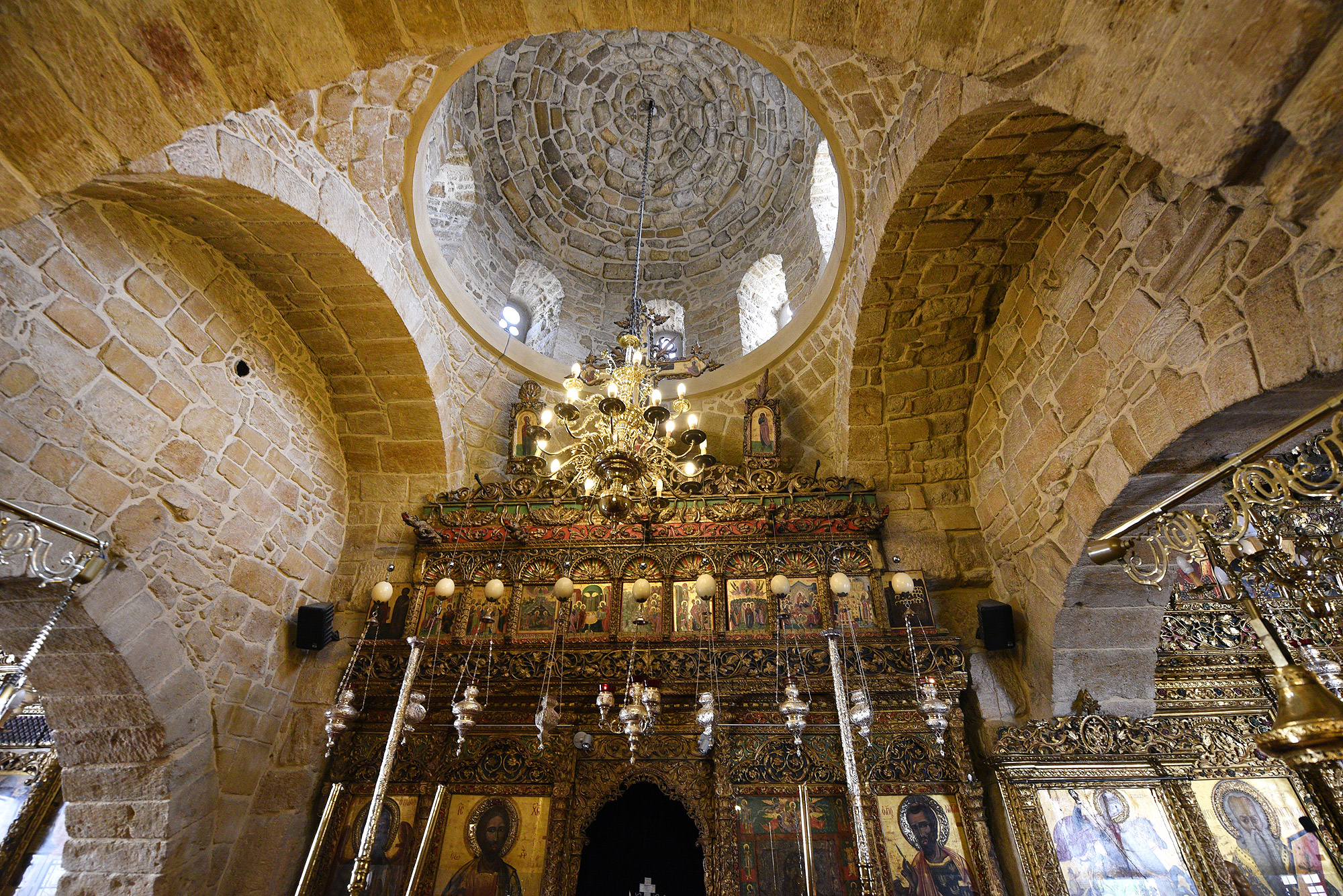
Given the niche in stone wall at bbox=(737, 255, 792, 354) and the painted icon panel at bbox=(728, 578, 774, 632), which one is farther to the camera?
the niche in stone wall at bbox=(737, 255, 792, 354)

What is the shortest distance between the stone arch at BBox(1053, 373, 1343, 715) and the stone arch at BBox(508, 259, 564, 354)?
22.0 feet

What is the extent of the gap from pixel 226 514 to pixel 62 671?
131cm

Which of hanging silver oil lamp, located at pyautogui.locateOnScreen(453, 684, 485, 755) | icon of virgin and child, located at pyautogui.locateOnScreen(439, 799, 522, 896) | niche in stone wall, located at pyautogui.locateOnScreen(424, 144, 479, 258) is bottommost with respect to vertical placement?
icon of virgin and child, located at pyautogui.locateOnScreen(439, 799, 522, 896)

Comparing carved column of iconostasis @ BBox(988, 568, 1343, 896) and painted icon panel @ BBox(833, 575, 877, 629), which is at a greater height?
painted icon panel @ BBox(833, 575, 877, 629)

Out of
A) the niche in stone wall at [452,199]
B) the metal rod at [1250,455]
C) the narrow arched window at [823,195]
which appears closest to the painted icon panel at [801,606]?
the metal rod at [1250,455]

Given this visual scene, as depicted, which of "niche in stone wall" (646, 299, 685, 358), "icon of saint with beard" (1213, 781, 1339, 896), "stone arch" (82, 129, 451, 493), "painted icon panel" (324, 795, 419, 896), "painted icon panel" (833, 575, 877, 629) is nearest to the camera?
"stone arch" (82, 129, 451, 493)

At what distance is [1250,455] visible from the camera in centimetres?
236

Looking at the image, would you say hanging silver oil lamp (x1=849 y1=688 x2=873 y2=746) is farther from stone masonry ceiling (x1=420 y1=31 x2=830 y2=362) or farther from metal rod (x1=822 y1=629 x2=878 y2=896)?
stone masonry ceiling (x1=420 y1=31 x2=830 y2=362)

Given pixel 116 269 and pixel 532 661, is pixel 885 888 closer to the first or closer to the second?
pixel 532 661

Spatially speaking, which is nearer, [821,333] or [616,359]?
[616,359]

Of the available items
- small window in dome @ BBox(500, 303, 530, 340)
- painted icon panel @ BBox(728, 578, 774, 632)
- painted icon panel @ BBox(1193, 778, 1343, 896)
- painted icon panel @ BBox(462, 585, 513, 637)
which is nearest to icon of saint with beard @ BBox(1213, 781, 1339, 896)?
painted icon panel @ BBox(1193, 778, 1343, 896)

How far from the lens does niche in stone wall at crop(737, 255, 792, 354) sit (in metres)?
8.15

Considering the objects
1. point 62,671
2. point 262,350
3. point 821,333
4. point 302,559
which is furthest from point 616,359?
point 62,671

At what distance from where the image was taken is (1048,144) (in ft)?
11.2
